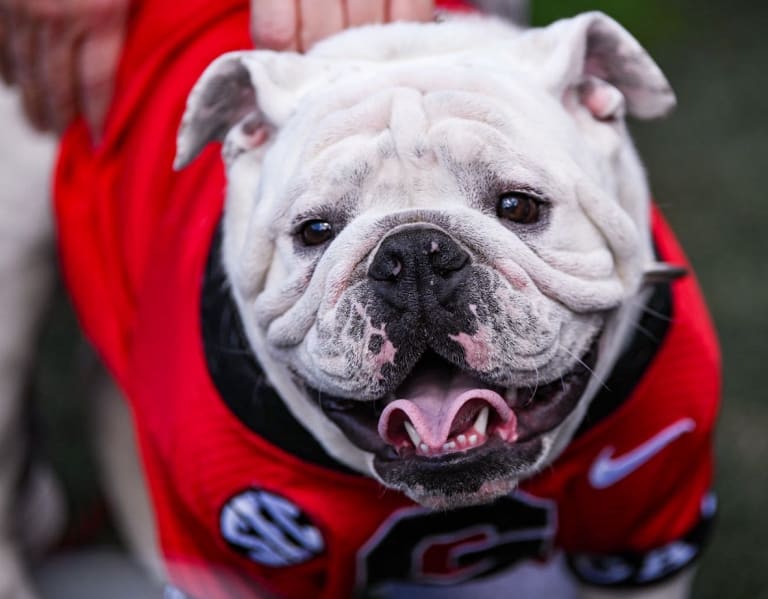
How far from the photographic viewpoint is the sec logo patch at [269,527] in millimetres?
1701

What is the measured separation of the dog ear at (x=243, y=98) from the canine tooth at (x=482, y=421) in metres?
0.44

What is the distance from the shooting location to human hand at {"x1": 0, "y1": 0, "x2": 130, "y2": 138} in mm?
2029

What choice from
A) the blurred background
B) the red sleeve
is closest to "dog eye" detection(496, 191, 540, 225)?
the red sleeve

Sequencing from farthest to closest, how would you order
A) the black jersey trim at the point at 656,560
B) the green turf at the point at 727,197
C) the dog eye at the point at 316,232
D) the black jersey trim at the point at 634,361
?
the green turf at the point at 727,197
the black jersey trim at the point at 656,560
the black jersey trim at the point at 634,361
the dog eye at the point at 316,232

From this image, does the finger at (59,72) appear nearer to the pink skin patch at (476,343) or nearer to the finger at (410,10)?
the finger at (410,10)

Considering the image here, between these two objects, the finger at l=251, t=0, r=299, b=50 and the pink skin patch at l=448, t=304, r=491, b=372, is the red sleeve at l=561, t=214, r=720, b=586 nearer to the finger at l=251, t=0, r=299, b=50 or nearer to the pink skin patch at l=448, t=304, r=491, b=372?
the pink skin patch at l=448, t=304, r=491, b=372

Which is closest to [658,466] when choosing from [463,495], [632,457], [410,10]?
[632,457]

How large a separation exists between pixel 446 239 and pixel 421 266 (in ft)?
0.13

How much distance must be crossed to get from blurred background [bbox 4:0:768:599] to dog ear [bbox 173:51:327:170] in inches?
25.2

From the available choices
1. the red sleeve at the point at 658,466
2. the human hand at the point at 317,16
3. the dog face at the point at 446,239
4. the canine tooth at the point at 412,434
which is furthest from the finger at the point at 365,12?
the canine tooth at the point at 412,434

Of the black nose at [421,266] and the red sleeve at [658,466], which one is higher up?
the black nose at [421,266]

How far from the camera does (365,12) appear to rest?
172cm

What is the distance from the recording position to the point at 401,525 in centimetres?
172

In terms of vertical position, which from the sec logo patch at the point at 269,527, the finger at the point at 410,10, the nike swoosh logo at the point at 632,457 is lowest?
the sec logo patch at the point at 269,527
